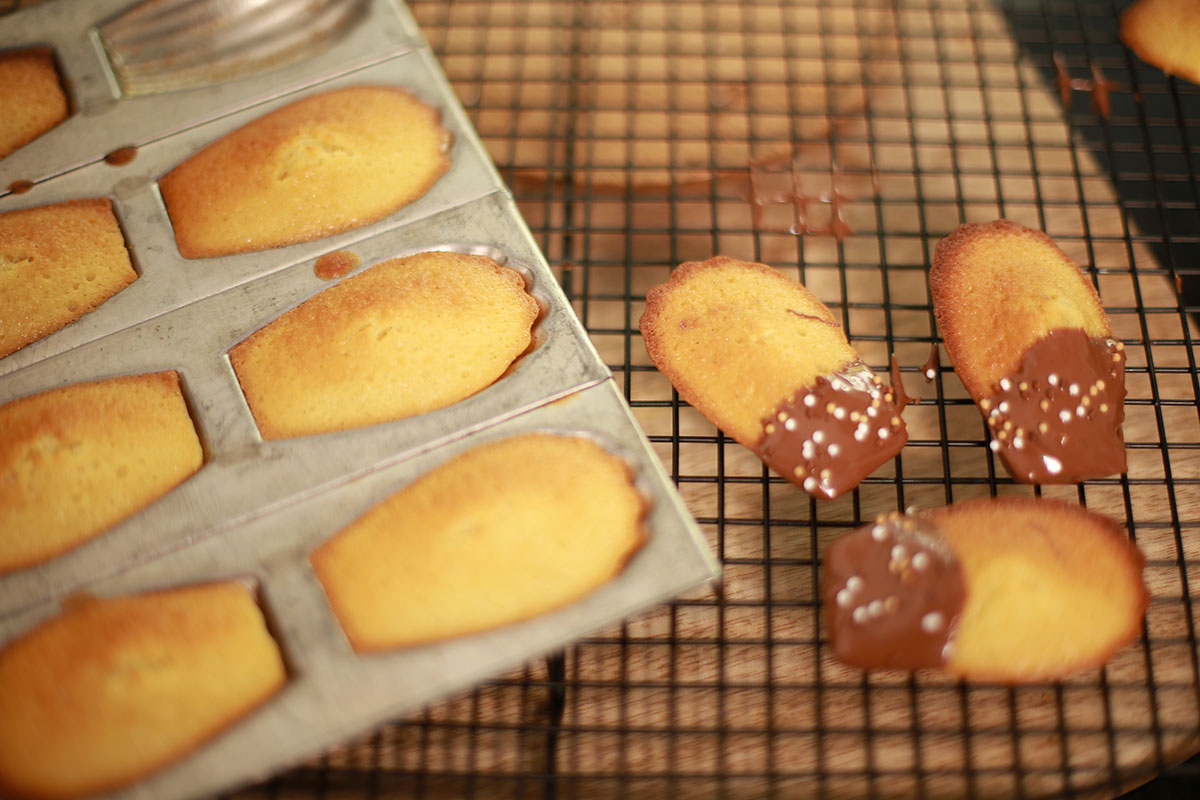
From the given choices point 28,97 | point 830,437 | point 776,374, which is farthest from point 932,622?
point 28,97

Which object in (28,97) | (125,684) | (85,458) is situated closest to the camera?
(125,684)

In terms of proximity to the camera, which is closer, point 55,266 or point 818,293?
point 55,266

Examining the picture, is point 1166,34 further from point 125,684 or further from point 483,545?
point 125,684

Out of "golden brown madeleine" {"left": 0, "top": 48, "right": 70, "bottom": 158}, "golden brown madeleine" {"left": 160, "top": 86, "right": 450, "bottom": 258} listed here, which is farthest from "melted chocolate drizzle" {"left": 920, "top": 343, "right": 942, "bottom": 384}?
"golden brown madeleine" {"left": 0, "top": 48, "right": 70, "bottom": 158}

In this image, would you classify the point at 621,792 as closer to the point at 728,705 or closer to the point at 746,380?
the point at 728,705

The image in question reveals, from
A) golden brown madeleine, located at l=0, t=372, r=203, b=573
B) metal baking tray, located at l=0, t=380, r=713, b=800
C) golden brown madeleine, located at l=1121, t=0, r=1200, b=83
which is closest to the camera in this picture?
metal baking tray, located at l=0, t=380, r=713, b=800

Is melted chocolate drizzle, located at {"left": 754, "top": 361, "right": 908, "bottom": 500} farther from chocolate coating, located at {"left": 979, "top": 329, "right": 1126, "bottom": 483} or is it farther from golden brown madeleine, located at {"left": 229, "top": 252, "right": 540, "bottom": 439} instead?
golden brown madeleine, located at {"left": 229, "top": 252, "right": 540, "bottom": 439}

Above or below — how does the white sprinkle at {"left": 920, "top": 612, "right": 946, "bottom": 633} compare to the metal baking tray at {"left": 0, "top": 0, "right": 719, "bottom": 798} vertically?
below

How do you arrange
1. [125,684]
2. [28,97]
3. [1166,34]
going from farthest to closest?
[1166,34] → [28,97] → [125,684]
